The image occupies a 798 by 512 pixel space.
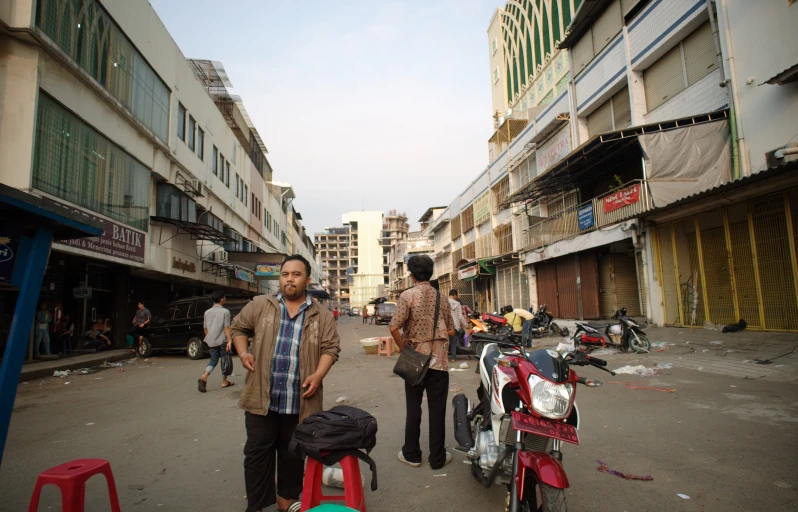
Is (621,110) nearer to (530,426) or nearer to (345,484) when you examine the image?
(530,426)

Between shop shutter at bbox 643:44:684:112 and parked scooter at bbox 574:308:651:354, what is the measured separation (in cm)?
706

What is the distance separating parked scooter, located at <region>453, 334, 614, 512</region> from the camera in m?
2.49

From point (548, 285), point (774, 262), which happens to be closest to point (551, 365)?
point (774, 262)

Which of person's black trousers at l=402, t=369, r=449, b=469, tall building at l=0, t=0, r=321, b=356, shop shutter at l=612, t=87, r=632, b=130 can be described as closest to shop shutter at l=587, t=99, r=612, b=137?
shop shutter at l=612, t=87, r=632, b=130

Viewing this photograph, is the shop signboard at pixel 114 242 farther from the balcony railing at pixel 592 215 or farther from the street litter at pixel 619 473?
the balcony railing at pixel 592 215

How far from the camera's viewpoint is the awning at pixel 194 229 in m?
16.7

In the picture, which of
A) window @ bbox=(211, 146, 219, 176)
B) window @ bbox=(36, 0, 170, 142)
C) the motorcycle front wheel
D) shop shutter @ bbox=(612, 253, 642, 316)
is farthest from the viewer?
window @ bbox=(211, 146, 219, 176)

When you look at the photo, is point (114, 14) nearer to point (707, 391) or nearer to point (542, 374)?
point (542, 374)

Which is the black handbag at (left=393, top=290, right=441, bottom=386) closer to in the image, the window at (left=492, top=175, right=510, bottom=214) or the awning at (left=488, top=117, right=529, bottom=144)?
the window at (left=492, top=175, right=510, bottom=214)

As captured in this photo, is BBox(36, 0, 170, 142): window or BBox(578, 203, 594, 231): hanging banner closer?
BBox(36, 0, 170, 142): window

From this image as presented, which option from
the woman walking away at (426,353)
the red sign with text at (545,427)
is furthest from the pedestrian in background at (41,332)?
the red sign with text at (545,427)

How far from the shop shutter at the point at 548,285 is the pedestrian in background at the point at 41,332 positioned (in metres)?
18.7

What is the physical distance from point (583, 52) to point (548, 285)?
1013cm

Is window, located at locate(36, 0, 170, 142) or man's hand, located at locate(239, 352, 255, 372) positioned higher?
window, located at locate(36, 0, 170, 142)
